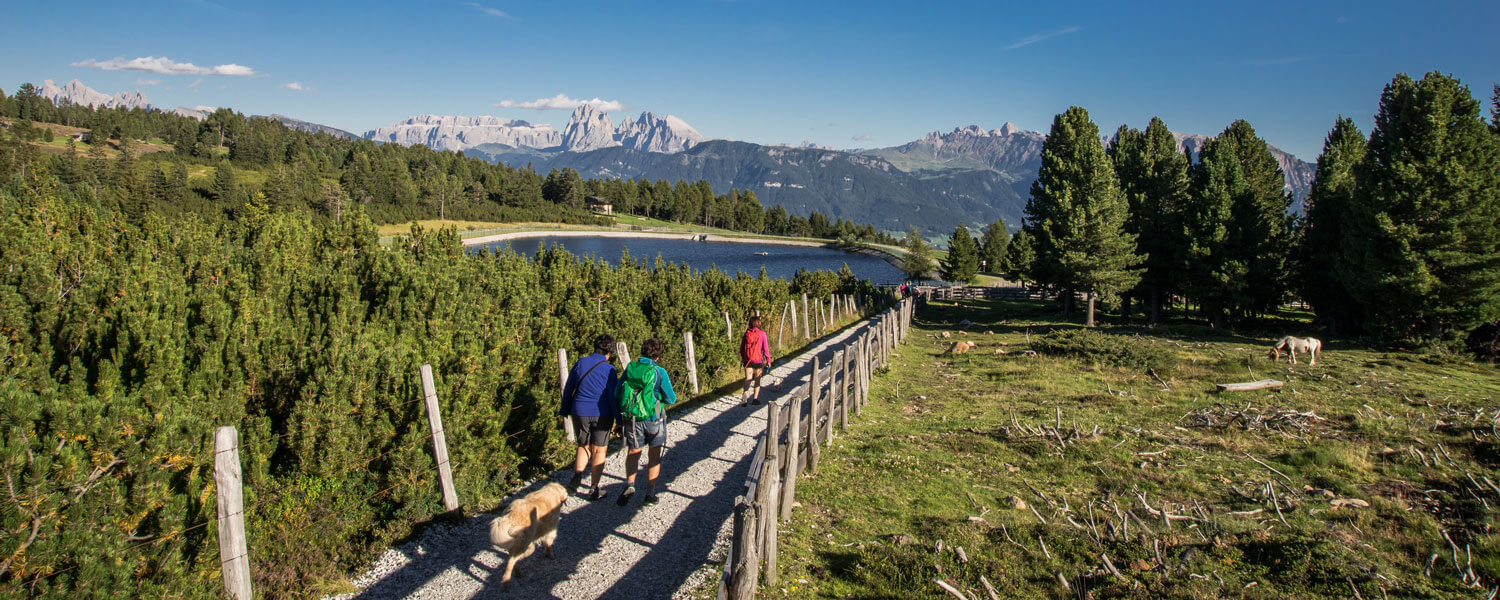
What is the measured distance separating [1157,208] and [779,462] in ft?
146

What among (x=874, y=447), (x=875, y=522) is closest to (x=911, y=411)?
(x=874, y=447)

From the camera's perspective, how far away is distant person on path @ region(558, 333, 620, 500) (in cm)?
853

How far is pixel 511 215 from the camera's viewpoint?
500ft

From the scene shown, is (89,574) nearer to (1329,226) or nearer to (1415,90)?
(1415,90)

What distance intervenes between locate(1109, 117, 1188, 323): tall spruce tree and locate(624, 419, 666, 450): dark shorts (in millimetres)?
38178

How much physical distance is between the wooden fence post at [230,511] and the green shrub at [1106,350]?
2044 centimetres

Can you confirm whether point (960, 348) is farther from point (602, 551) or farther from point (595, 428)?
point (602, 551)

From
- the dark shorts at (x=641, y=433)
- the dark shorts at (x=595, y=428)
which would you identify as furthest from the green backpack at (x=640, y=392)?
the dark shorts at (x=595, y=428)

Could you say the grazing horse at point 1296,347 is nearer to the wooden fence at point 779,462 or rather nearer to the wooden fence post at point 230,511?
the wooden fence at point 779,462

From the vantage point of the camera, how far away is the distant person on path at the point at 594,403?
28.0 feet

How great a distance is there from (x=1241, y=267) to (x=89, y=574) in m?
42.5

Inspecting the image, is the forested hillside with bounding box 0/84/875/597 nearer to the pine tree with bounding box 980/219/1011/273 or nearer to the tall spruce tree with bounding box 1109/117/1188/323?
the tall spruce tree with bounding box 1109/117/1188/323

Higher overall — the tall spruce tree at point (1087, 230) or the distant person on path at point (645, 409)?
the tall spruce tree at point (1087, 230)

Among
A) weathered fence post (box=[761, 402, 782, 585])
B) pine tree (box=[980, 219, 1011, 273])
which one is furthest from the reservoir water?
weathered fence post (box=[761, 402, 782, 585])
